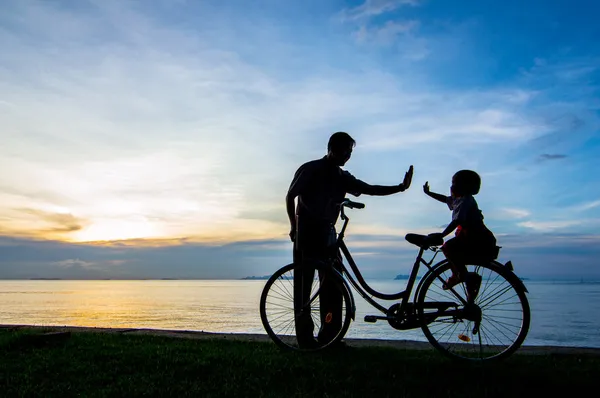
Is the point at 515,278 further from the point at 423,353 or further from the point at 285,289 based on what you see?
the point at 285,289

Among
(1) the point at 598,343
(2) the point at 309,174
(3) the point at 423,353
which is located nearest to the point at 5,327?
(2) the point at 309,174

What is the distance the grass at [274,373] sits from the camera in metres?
4.27

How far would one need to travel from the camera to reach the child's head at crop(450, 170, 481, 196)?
5230mm

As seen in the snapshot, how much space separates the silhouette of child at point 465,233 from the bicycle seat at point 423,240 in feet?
0.16

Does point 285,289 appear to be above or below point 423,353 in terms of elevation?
above

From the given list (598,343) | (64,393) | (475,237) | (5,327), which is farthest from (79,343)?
(598,343)

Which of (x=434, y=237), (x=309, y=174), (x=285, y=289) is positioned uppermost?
(x=309, y=174)

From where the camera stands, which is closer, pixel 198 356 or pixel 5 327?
pixel 198 356

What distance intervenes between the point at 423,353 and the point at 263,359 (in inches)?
69.5

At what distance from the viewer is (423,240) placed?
5262 millimetres

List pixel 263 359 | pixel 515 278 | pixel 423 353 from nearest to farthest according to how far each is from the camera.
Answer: pixel 515 278, pixel 263 359, pixel 423 353

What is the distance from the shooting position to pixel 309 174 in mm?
6027

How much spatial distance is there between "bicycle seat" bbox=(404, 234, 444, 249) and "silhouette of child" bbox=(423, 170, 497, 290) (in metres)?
0.05

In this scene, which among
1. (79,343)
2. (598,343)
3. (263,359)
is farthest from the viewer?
(598,343)
